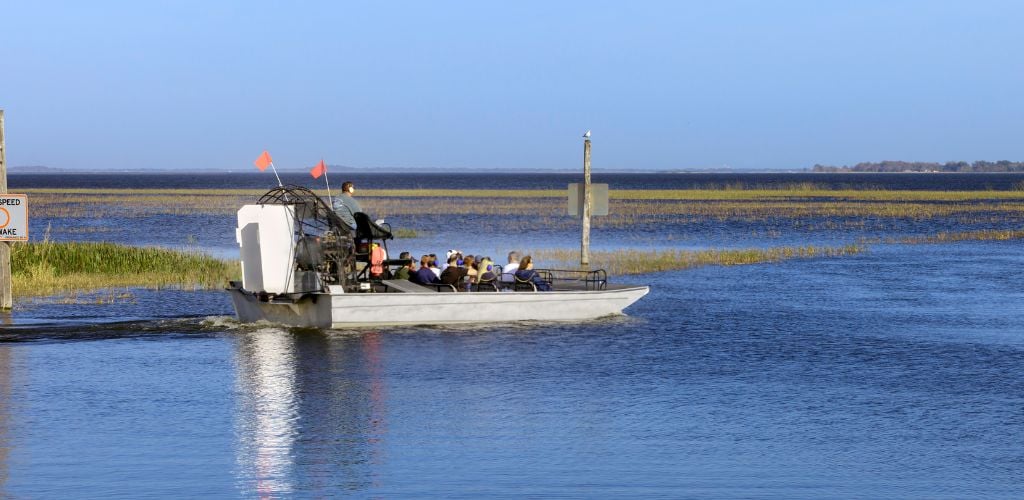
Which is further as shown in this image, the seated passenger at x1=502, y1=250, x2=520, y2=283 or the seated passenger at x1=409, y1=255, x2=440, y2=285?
the seated passenger at x1=502, y1=250, x2=520, y2=283

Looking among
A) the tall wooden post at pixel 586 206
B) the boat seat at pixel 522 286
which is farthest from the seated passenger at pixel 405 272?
the tall wooden post at pixel 586 206

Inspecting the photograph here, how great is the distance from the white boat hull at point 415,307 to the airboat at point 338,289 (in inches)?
0.7

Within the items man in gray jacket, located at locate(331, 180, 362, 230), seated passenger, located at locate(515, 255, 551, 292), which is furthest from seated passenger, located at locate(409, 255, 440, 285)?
man in gray jacket, located at locate(331, 180, 362, 230)

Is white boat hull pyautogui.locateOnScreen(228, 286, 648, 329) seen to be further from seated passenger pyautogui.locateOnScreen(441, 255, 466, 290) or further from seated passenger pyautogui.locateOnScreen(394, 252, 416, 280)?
seated passenger pyautogui.locateOnScreen(394, 252, 416, 280)

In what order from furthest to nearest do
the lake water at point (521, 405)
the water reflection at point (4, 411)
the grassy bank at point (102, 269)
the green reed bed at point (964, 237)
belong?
1. the green reed bed at point (964, 237)
2. the grassy bank at point (102, 269)
3. the water reflection at point (4, 411)
4. the lake water at point (521, 405)

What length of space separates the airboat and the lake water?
396 millimetres

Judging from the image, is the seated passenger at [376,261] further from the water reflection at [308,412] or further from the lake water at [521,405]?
the water reflection at [308,412]

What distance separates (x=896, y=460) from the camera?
13773 millimetres

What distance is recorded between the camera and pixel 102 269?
3500 cm

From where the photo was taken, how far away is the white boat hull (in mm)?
23609

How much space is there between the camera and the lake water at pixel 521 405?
505 inches

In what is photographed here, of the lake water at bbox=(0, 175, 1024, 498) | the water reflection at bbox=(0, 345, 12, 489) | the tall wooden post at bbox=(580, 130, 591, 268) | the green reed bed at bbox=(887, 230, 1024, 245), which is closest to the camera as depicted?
the lake water at bbox=(0, 175, 1024, 498)

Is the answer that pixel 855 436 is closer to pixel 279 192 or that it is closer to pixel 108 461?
pixel 108 461

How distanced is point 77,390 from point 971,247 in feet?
134
